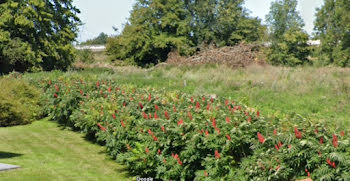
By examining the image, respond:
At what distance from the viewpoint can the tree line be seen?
97.0ft

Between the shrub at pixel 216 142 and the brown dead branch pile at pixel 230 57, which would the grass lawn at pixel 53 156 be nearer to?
the shrub at pixel 216 142

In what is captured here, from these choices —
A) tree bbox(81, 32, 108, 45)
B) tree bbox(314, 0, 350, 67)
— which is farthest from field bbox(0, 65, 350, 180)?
tree bbox(81, 32, 108, 45)

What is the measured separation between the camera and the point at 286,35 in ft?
133

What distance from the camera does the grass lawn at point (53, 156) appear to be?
713 cm

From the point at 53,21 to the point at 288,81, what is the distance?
1819cm

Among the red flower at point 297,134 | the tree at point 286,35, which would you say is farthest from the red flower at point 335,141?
the tree at point 286,35

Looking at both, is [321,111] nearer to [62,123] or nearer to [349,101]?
[349,101]

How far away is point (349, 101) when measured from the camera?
535 inches

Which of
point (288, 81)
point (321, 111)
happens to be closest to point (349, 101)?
point (321, 111)

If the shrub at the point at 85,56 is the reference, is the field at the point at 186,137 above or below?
below

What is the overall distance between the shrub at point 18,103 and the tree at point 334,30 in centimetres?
2996

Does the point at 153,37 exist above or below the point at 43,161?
above

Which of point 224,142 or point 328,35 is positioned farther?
point 328,35

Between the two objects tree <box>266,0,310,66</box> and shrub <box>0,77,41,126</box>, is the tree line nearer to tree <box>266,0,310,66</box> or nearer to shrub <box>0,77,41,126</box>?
tree <box>266,0,310,66</box>
